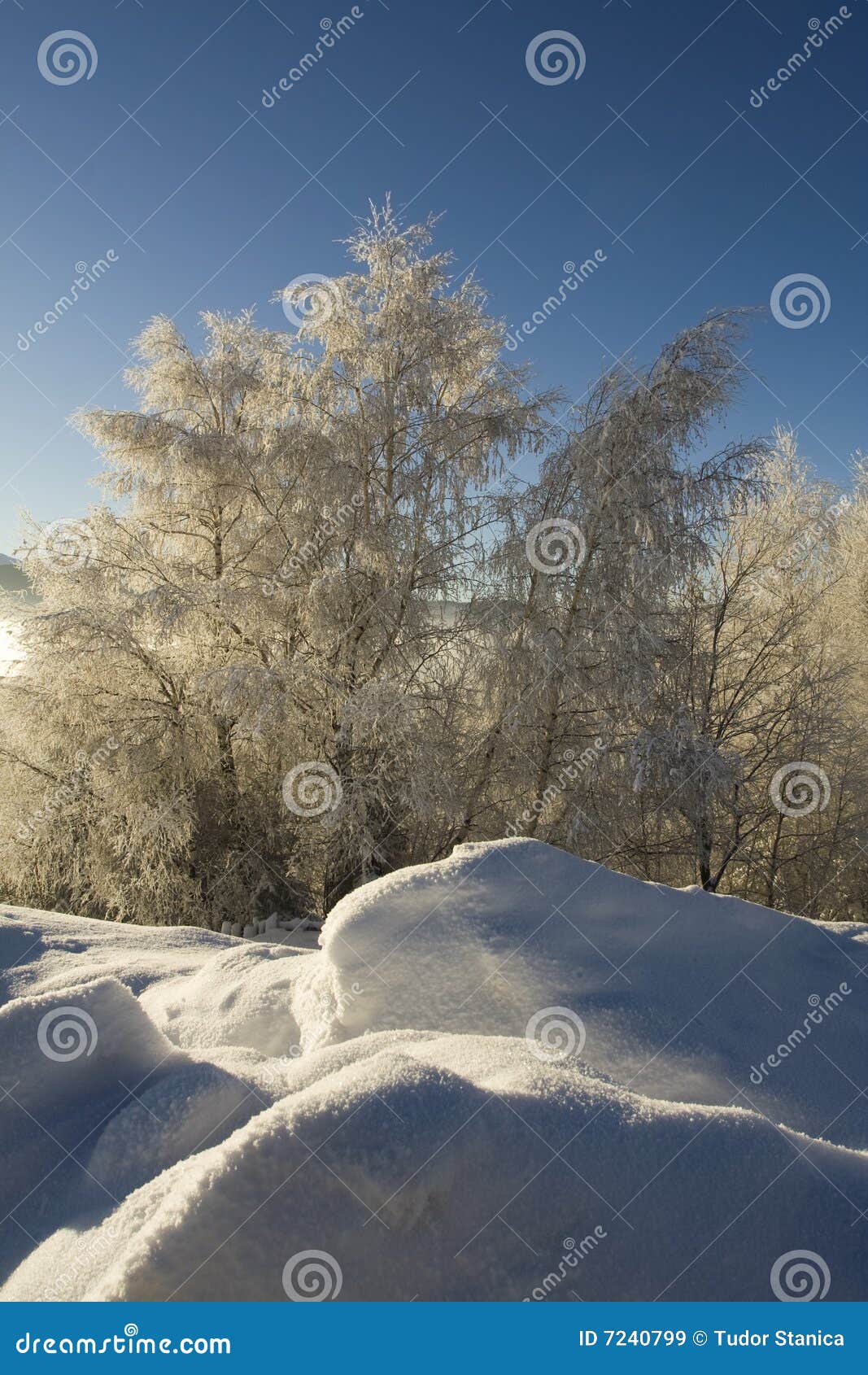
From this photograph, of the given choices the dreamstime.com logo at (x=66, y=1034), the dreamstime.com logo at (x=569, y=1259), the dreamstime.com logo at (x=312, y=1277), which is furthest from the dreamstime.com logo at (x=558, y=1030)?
the dreamstime.com logo at (x=66, y=1034)

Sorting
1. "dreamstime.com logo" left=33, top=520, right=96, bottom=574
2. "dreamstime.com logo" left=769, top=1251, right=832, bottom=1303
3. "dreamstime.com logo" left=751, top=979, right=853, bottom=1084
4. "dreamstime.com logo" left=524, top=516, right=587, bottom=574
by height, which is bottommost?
"dreamstime.com logo" left=33, top=520, right=96, bottom=574

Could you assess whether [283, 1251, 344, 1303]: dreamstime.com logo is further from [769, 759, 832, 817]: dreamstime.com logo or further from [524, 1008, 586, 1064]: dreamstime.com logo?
[769, 759, 832, 817]: dreamstime.com logo

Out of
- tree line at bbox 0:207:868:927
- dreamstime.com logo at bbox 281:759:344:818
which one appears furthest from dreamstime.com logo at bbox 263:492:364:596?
dreamstime.com logo at bbox 281:759:344:818

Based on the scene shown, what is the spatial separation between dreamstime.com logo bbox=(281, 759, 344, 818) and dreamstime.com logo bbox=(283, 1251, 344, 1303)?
26.0ft

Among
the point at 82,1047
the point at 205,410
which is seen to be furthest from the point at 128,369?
the point at 82,1047

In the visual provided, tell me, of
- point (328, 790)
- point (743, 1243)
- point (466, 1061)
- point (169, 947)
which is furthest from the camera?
point (328, 790)

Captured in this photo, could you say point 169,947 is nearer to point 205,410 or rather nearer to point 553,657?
point 553,657

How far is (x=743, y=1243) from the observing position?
4.31 feet

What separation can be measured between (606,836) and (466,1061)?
898 cm

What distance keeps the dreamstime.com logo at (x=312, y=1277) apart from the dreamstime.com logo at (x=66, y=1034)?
74 cm

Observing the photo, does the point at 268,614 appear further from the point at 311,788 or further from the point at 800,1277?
the point at 800,1277

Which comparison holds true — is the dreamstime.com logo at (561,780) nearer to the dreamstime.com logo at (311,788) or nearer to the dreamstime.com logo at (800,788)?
the dreamstime.com logo at (311,788)

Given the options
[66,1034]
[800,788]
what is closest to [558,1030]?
[66,1034]

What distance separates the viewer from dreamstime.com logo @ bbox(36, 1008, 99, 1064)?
168 centimetres
